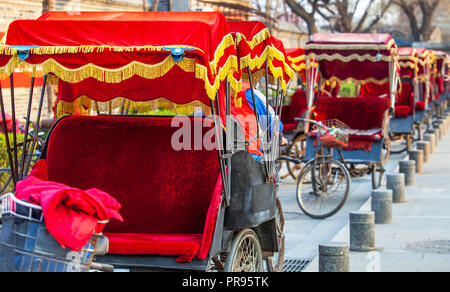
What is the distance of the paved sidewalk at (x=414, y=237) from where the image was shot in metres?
7.63

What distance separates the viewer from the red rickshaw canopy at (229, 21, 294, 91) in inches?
229

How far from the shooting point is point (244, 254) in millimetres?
5840

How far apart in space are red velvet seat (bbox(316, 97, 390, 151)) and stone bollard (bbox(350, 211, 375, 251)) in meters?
4.70

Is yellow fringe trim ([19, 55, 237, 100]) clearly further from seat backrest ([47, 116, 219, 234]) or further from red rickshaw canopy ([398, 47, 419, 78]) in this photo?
red rickshaw canopy ([398, 47, 419, 78])

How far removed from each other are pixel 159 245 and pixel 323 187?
5.81 m

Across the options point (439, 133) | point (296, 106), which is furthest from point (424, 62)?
point (296, 106)

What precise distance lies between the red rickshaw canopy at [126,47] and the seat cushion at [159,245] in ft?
3.68

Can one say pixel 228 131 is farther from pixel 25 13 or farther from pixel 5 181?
pixel 25 13

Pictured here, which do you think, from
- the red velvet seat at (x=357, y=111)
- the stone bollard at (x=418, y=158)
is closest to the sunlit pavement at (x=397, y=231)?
the stone bollard at (x=418, y=158)

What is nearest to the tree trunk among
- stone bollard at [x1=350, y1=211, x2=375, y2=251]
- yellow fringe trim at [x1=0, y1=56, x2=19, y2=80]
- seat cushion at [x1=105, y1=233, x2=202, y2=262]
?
stone bollard at [x1=350, y1=211, x2=375, y2=251]
